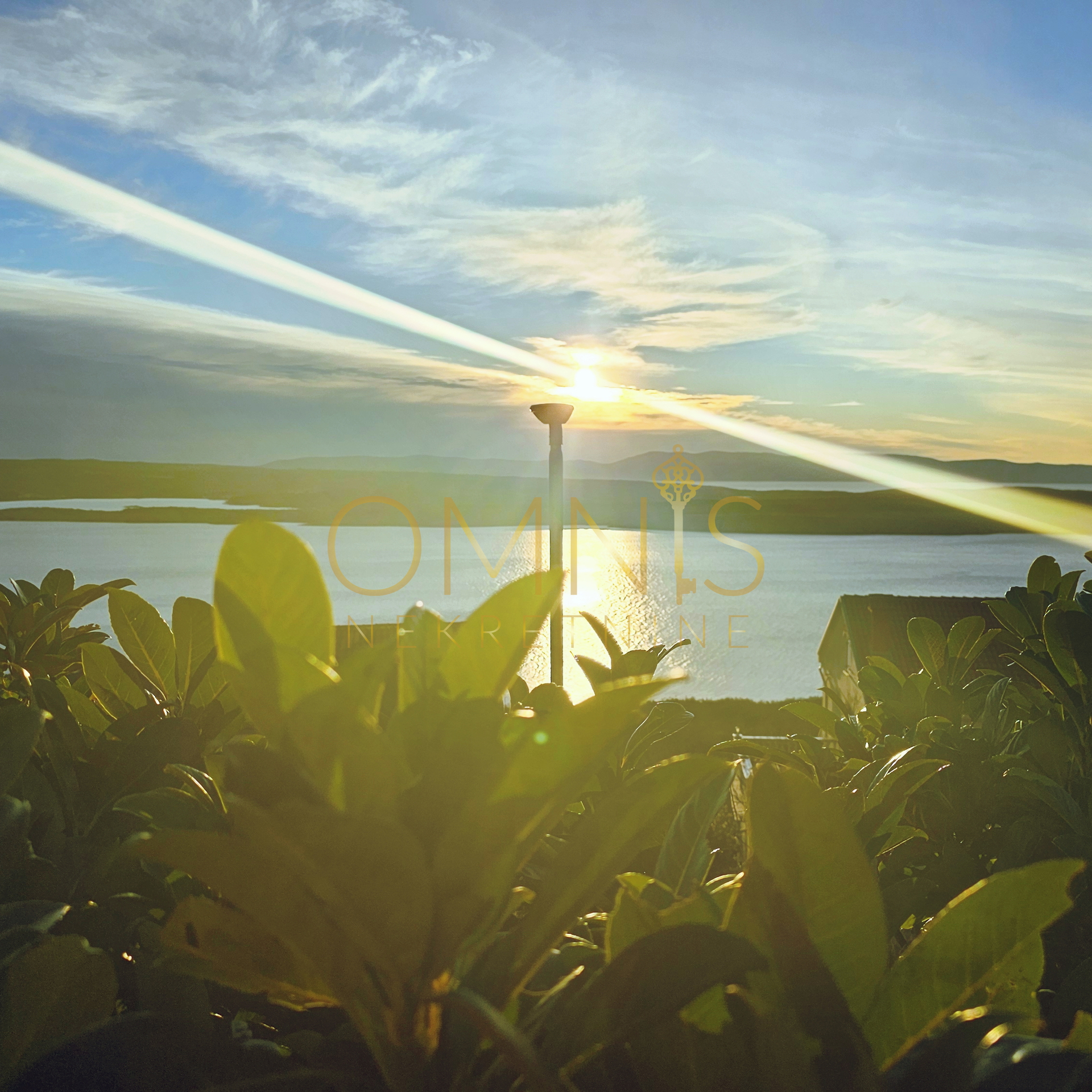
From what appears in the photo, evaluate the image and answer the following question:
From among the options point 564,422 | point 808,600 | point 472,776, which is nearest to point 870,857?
point 472,776

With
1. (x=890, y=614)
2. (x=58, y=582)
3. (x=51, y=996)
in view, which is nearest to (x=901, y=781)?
(x=51, y=996)

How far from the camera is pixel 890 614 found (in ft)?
71.3

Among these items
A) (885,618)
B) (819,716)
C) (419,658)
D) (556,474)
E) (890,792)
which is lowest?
(885,618)

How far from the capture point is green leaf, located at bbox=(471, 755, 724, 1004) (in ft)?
2.27

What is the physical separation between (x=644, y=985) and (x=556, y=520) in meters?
9.56

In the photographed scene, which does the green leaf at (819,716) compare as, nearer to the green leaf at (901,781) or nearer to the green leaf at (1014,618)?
the green leaf at (1014,618)

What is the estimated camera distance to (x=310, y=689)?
2.15 ft

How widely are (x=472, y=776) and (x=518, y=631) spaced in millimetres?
142

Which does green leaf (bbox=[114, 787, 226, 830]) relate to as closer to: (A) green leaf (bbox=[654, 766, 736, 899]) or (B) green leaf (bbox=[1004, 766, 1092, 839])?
(A) green leaf (bbox=[654, 766, 736, 899])

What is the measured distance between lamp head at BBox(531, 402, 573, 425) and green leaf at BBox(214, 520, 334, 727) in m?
11.2

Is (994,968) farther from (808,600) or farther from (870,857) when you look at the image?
(808,600)

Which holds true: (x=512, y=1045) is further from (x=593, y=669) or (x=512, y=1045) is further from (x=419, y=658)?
(x=593, y=669)

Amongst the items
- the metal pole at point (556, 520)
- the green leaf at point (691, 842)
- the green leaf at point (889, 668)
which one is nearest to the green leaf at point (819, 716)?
the green leaf at point (889, 668)

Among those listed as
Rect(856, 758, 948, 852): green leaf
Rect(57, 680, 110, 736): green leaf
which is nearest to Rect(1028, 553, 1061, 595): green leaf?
Rect(856, 758, 948, 852): green leaf
